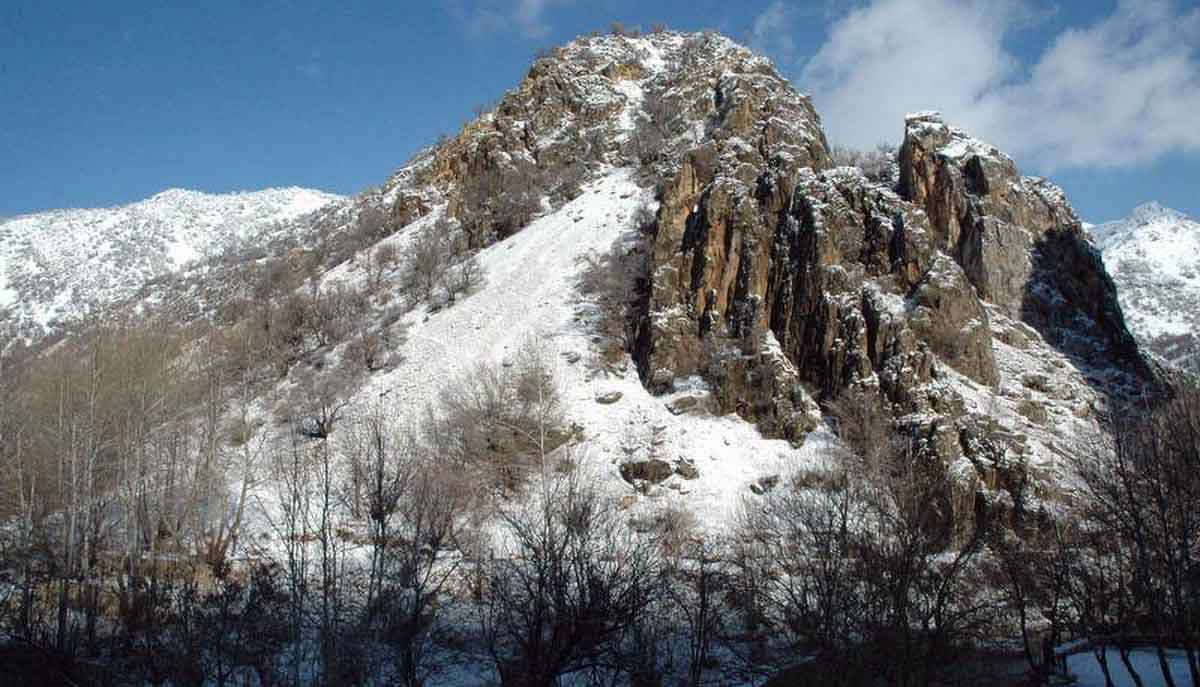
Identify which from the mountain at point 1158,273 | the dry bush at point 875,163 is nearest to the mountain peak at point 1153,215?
the mountain at point 1158,273

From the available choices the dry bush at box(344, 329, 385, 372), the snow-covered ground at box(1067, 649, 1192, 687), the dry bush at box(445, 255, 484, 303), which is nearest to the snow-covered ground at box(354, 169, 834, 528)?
the dry bush at box(445, 255, 484, 303)

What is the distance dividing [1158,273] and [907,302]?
139 m

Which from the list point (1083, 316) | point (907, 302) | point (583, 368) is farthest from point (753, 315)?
point (1083, 316)

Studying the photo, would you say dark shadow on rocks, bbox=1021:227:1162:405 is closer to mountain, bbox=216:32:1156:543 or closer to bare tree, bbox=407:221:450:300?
mountain, bbox=216:32:1156:543

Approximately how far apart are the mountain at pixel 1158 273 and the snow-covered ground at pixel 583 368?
58474 millimetres

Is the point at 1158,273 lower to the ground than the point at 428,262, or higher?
higher

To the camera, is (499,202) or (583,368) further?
(499,202)

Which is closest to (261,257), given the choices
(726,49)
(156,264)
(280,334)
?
(280,334)

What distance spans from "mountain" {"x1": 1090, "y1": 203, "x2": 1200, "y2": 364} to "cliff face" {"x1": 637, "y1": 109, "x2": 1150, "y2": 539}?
160 feet

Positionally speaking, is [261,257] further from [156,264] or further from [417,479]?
[156,264]

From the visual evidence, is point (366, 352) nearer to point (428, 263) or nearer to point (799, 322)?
point (428, 263)

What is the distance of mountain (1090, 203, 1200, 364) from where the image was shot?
10319cm

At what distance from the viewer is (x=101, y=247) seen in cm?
15862

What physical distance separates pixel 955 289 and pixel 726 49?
136ft
